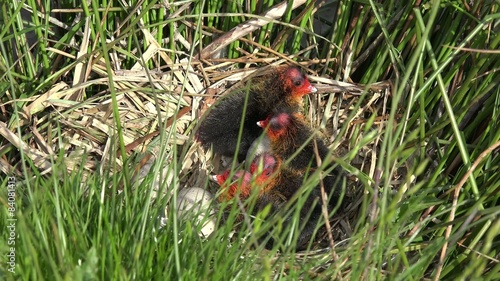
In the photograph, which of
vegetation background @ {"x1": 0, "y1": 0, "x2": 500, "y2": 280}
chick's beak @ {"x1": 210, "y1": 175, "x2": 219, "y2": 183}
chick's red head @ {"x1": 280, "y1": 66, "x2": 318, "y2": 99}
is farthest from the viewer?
chick's red head @ {"x1": 280, "y1": 66, "x2": 318, "y2": 99}

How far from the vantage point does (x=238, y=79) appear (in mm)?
2793

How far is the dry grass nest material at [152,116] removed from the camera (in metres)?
2.49

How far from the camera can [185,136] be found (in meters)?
2.65

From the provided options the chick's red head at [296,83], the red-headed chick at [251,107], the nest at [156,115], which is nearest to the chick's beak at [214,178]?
the nest at [156,115]

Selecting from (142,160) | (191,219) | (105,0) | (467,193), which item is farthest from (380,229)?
(105,0)

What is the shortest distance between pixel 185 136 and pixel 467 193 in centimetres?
98

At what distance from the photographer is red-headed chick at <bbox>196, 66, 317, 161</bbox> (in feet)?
8.73

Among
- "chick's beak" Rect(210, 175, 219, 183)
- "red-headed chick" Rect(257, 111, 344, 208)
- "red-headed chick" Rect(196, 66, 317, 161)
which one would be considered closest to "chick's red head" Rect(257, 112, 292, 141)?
"red-headed chick" Rect(257, 111, 344, 208)

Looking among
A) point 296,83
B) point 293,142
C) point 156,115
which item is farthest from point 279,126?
point 156,115

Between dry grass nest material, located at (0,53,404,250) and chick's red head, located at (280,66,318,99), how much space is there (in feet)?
0.22

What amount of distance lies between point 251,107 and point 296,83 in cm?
21

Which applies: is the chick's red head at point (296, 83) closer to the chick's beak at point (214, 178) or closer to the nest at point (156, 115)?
the nest at point (156, 115)

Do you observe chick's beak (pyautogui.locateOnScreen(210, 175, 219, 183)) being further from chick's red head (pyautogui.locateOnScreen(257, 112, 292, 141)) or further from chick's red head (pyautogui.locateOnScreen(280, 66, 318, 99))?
chick's red head (pyautogui.locateOnScreen(280, 66, 318, 99))

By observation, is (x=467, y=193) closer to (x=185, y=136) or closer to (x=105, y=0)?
(x=185, y=136)
